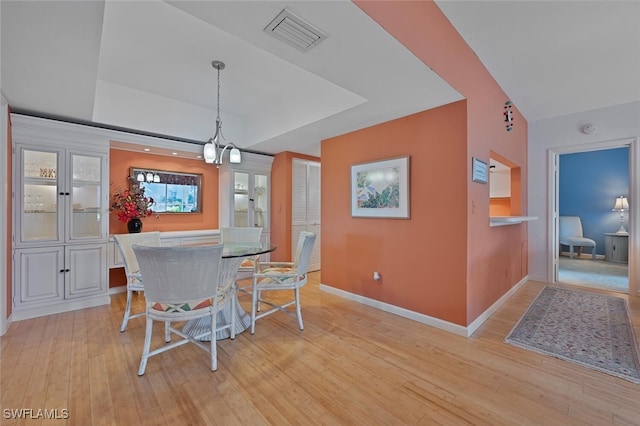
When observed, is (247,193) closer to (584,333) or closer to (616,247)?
(584,333)

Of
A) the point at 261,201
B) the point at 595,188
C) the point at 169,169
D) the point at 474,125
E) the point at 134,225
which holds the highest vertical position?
the point at 474,125

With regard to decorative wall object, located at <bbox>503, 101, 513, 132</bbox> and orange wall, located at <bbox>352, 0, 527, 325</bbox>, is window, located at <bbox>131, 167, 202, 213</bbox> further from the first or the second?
decorative wall object, located at <bbox>503, 101, 513, 132</bbox>

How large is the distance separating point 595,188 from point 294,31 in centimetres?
815

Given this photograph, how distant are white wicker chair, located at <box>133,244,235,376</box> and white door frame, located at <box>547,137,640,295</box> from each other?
17.2 ft

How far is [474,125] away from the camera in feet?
8.86

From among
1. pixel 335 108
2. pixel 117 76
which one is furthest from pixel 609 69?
pixel 117 76

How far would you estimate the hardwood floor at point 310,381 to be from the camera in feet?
5.24

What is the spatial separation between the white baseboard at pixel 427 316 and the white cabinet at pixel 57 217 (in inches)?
122

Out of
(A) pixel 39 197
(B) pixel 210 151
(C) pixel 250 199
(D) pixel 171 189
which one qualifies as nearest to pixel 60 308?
(A) pixel 39 197

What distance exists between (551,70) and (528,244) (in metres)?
2.88

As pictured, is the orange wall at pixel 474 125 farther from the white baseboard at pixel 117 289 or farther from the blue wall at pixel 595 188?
the white baseboard at pixel 117 289

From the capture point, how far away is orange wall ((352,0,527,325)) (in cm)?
178

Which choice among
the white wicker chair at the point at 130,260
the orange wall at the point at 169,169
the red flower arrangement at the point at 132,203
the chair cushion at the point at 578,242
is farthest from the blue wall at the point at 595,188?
the red flower arrangement at the point at 132,203

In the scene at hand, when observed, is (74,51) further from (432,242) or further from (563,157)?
(563,157)
